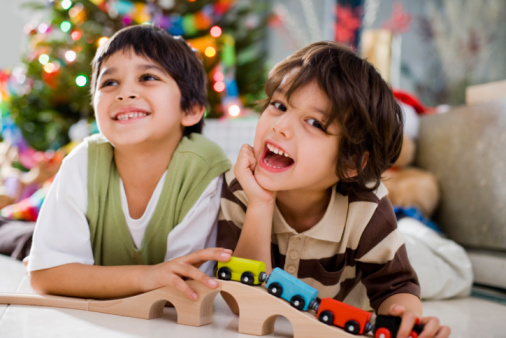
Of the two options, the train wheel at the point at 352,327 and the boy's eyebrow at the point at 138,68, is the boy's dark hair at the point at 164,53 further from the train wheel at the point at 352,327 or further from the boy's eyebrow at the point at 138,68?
the train wheel at the point at 352,327

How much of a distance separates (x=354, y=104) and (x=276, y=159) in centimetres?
17

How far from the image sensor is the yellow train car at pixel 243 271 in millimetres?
771

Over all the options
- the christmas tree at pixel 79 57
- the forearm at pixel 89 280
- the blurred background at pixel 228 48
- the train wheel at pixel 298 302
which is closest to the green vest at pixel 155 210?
the forearm at pixel 89 280

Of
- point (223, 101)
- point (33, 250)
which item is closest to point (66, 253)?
point (33, 250)

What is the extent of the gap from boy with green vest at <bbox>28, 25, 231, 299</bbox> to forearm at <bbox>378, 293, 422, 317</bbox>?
37 centimetres

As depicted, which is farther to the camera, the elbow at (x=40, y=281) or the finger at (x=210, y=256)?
the elbow at (x=40, y=281)

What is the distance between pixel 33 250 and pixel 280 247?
467 millimetres

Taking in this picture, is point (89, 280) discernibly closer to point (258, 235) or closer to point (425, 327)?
point (258, 235)

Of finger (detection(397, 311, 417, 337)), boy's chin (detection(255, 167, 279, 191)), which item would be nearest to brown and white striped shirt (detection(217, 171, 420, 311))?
boy's chin (detection(255, 167, 279, 191))

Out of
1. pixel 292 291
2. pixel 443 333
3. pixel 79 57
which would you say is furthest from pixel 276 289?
pixel 79 57

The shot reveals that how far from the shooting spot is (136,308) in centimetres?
82

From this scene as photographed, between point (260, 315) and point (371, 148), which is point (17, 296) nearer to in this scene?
point (260, 315)

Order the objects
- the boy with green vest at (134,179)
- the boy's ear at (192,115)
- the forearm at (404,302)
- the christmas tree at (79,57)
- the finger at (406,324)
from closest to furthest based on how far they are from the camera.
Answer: the finger at (406,324)
the forearm at (404,302)
the boy with green vest at (134,179)
the boy's ear at (192,115)
the christmas tree at (79,57)

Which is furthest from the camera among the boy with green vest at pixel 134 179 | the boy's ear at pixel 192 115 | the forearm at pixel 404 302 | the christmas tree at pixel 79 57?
the christmas tree at pixel 79 57
